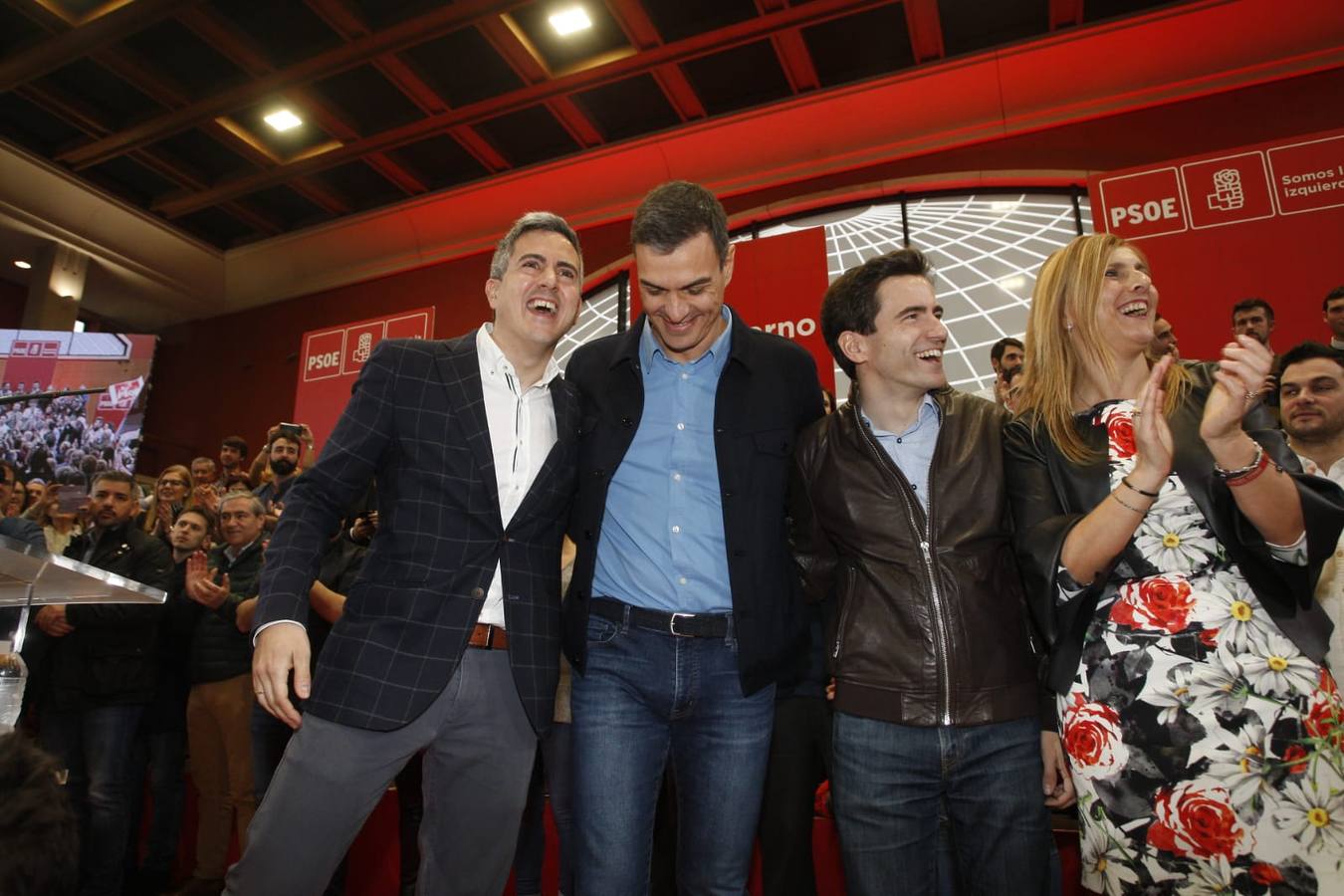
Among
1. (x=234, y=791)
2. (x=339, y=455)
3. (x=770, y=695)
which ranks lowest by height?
(x=234, y=791)

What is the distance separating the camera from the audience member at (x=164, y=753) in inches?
151

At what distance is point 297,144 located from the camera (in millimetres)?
8648

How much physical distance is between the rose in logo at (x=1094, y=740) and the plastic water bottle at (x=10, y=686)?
7.27 ft

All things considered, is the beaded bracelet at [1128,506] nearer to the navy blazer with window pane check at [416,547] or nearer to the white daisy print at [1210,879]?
the white daisy print at [1210,879]

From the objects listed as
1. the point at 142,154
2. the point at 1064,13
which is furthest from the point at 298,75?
the point at 1064,13

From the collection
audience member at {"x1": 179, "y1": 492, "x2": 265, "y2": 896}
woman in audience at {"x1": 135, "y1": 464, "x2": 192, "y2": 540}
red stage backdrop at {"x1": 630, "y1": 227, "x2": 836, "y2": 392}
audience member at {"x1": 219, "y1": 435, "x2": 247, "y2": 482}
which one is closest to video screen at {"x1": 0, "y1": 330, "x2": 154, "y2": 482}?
audience member at {"x1": 219, "y1": 435, "x2": 247, "y2": 482}

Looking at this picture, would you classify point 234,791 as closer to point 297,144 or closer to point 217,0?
point 217,0

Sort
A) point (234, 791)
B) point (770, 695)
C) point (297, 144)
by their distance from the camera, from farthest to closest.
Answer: point (297, 144)
point (234, 791)
point (770, 695)

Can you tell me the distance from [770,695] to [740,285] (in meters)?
4.91

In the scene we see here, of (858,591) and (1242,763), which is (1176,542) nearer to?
(1242,763)

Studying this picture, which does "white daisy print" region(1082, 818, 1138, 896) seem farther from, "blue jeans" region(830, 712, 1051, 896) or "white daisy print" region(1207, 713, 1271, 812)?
"white daisy print" region(1207, 713, 1271, 812)

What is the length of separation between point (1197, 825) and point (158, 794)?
14.1 ft

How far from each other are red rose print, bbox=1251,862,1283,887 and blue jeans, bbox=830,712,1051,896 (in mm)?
331

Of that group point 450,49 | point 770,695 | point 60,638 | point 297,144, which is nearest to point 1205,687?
point 770,695
